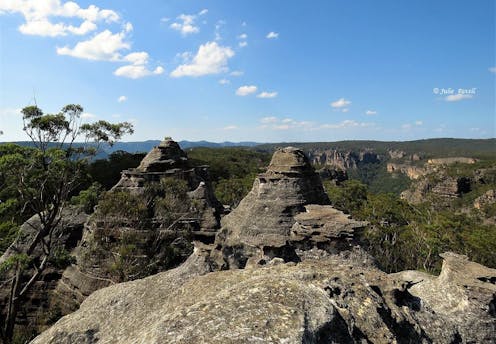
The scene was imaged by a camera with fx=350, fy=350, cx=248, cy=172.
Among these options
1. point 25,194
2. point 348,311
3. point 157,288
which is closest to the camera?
point 348,311

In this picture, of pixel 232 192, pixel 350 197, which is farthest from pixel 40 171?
pixel 350 197

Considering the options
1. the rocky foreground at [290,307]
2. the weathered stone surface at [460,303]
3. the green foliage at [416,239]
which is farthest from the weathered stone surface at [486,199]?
the weathered stone surface at [460,303]

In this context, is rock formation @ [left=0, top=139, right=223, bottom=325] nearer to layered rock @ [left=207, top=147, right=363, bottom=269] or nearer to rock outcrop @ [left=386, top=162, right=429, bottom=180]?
layered rock @ [left=207, top=147, right=363, bottom=269]

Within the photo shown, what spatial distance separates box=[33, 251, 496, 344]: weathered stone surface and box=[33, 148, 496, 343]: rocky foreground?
2 cm

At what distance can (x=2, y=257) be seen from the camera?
2052 centimetres

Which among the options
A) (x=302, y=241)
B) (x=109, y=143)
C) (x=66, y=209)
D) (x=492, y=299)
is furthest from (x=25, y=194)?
(x=492, y=299)

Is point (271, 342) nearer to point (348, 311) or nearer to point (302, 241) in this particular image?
point (348, 311)

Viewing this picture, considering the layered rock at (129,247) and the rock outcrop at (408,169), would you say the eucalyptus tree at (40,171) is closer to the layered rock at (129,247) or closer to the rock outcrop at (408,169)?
the layered rock at (129,247)

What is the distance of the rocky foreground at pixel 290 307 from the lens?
17.4 ft

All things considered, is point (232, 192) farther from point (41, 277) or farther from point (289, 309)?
point (289, 309)

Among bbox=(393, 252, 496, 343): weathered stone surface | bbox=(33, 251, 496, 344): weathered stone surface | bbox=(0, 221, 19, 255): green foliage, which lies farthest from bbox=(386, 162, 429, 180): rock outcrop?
bbox=(0, 221, 19, 255): green foliage

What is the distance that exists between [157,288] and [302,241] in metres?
8.77

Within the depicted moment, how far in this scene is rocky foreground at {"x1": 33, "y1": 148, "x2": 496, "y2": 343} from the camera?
17.4ft

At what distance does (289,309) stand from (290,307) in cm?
6
